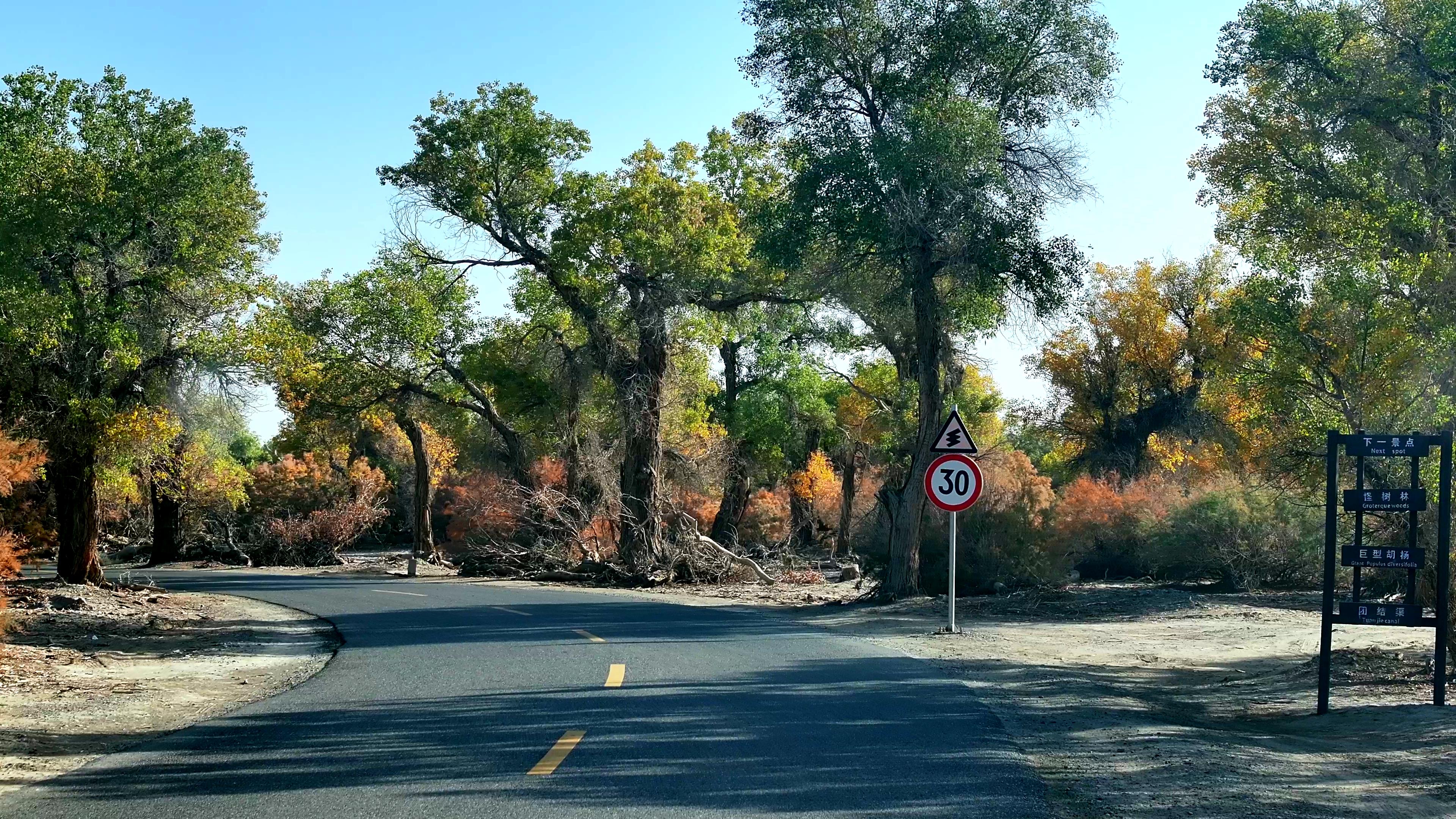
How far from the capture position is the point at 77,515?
24.1 m

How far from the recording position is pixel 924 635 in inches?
709

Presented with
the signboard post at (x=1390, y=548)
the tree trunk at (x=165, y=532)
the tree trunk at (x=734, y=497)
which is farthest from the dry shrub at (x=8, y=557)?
the tree trunk at (x=734, y=497)

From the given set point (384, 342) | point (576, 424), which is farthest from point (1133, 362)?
point (384, 342)

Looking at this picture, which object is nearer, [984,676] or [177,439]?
[984,676]

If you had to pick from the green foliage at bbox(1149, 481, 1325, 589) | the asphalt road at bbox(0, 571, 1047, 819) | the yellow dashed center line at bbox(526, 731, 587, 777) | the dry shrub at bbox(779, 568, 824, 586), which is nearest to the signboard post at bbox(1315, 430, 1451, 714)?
the asphalt road at bbox(0, 571, 1047, 819)

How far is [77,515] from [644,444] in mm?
13416

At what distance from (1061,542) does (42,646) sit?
19.5 m

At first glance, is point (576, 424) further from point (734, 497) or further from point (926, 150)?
point (926, 150)

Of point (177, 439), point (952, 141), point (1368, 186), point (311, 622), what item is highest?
point (952, 141)

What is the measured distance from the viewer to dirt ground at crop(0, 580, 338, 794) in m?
9.69

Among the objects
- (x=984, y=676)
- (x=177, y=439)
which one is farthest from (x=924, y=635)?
(x=177, y=439)

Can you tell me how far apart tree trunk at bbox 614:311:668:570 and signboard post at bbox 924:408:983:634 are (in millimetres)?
14048

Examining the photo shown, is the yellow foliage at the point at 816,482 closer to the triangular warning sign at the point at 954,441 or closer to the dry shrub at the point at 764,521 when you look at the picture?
the dry shrub at the point at 764,521

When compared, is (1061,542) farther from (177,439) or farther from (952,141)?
(177,439)
